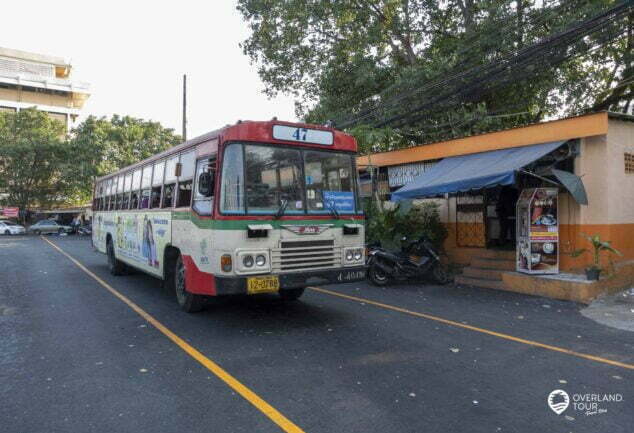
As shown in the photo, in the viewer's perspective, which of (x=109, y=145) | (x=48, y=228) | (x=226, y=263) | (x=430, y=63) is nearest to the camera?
(x=226, y=263)

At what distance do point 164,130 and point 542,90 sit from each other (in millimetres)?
35779

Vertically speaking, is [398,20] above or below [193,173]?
above

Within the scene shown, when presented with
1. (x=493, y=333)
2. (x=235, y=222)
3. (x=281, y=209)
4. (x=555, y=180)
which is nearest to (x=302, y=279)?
(x=281, y=209)

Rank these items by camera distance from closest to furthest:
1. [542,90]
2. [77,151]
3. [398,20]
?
[542,90], [398,20], [77,151]

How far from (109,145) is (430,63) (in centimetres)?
3339

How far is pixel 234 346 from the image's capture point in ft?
19.2

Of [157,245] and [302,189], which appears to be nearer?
[302,189]

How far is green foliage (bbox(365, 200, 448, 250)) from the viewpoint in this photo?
1187cm

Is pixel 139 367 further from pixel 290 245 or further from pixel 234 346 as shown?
pixel 290 245

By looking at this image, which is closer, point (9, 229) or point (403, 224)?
point (403, 224)

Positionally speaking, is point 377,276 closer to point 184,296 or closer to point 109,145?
point 184,296

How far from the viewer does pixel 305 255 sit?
263 inches

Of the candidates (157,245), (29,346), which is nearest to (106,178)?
(157,245)

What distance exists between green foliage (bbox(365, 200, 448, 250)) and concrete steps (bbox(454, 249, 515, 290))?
120 cm
